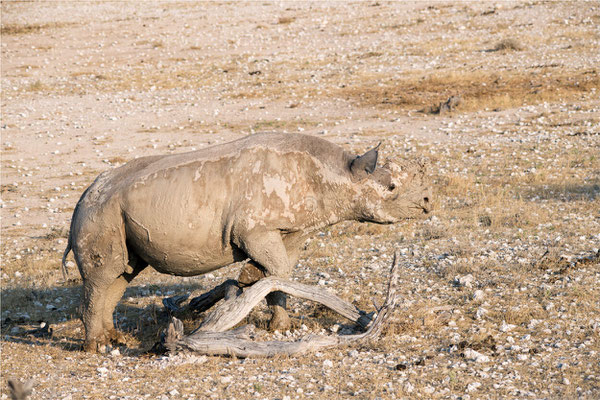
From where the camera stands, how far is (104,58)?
33.7 metres

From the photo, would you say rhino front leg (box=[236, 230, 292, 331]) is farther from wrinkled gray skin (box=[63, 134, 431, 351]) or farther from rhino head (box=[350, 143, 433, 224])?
rhino head (box=[350, 143, 433, 224])

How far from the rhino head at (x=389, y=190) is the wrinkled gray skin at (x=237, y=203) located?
12mm

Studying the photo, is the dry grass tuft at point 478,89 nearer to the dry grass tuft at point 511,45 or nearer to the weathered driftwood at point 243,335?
the dry grass tuft at point 511,45

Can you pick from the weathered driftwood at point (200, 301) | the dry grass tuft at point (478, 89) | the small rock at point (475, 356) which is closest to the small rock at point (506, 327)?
the small rock at point (475, 356)

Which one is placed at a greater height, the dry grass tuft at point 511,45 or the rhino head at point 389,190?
the rhino head at point 389,190

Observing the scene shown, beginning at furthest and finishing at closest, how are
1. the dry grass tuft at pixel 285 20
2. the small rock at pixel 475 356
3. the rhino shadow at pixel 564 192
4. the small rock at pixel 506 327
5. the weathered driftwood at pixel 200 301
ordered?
the dry grass tuft at pixel 285 20 → the rhino shadow at pixel 564 192 → the weathered driftwood at pixel 200 301 → the small rock at pixel 506 327 → the small rock at pixel 475 356

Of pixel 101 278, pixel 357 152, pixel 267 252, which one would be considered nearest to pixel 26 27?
pixel 357 152

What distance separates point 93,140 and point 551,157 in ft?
44.7

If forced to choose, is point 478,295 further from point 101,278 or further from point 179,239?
point 101,278

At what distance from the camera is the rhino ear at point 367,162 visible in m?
8.34

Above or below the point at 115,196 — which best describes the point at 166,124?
below

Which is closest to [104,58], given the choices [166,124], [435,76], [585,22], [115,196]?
[166,124]

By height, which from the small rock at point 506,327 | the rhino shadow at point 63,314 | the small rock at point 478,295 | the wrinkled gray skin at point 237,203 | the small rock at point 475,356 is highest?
the wrinkled gray skin at point 237,203

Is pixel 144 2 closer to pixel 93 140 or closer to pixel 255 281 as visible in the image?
pixel 93 140
